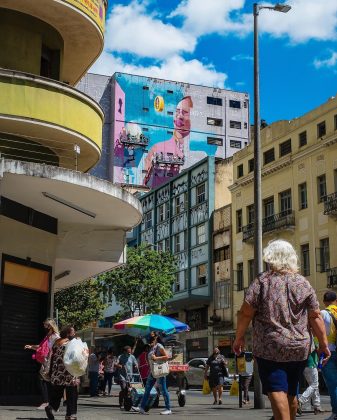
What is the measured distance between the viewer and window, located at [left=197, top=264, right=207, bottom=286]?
51.9 metres

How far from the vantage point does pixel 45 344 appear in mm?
12461

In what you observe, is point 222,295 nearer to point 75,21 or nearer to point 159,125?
point 159,125

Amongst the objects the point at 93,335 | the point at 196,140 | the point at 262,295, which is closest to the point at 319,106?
the point at 93,335

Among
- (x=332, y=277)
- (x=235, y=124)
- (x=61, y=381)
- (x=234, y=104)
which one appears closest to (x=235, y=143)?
(x=235, y=124)

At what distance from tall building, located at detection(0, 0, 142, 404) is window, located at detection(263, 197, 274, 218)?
29.4m

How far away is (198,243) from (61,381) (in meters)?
43.4

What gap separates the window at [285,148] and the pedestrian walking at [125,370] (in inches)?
1055

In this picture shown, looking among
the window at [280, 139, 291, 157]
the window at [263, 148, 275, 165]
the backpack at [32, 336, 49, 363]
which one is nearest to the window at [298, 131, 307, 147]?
the window at [280, 139, 291, 157]

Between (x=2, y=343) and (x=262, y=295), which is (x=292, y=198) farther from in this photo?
(x=262, y=295)

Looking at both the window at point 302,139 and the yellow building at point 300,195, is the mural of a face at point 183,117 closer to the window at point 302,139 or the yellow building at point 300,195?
the yellow building at point 300,195

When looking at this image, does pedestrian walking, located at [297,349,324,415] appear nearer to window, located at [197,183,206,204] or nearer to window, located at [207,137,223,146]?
window, located at [197,183,206,204]

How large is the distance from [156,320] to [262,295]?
47.9ft

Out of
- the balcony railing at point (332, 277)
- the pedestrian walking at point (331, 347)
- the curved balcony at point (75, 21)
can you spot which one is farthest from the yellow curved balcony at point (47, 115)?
the balcony railing at point (332, 277)

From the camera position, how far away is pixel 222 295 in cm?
4959
